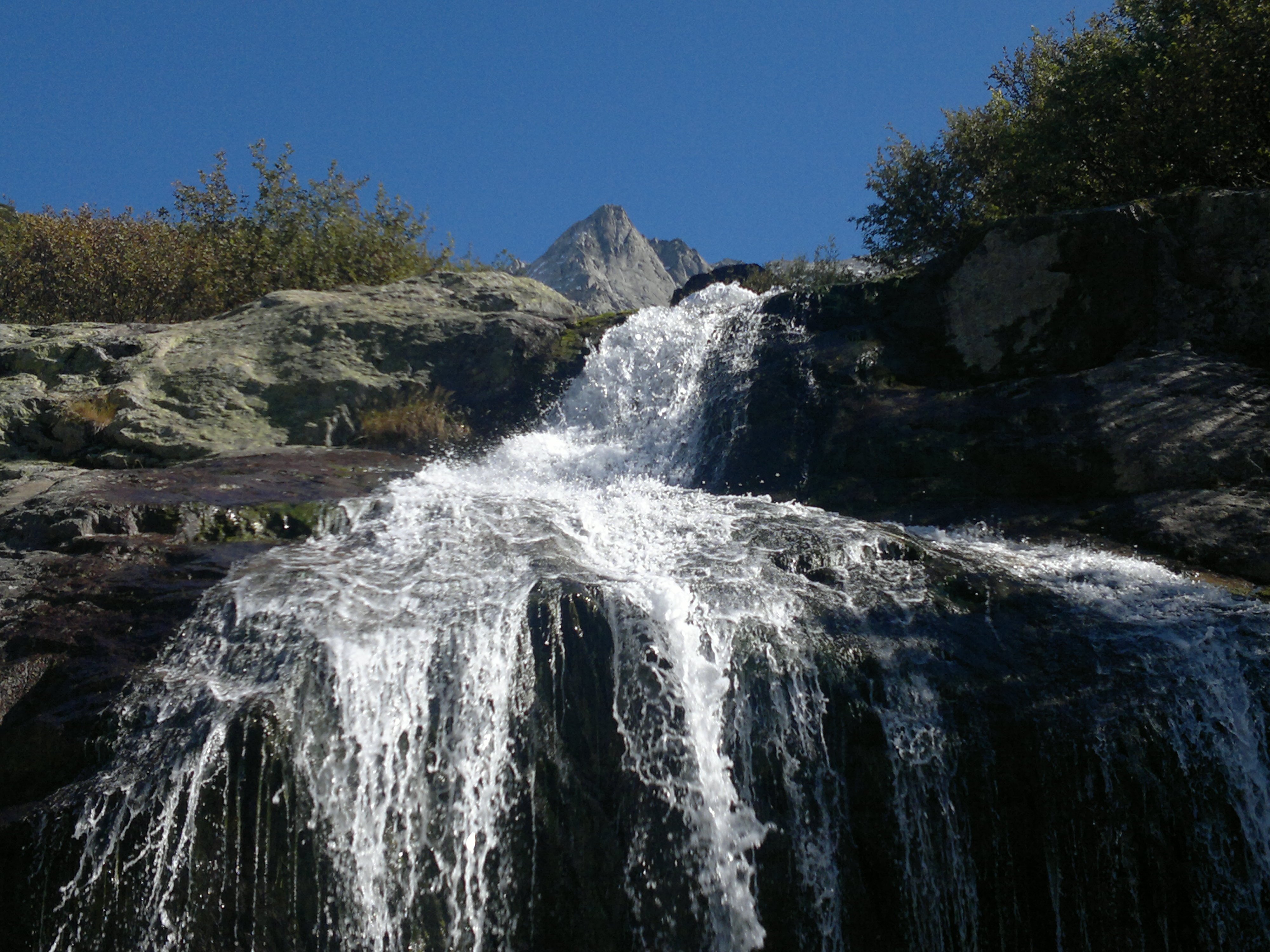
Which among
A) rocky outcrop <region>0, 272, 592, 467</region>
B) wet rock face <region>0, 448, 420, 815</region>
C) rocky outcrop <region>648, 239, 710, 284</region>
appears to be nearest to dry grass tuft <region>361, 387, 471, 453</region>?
rocky outcrop <region>0, 272, 592, 467</region>

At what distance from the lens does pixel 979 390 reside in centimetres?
912

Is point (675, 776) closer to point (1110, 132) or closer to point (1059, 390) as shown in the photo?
point (1059, 390)

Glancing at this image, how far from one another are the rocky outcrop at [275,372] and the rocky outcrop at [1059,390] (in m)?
3.78

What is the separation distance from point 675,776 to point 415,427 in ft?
23.1

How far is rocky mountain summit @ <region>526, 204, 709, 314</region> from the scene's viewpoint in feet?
132

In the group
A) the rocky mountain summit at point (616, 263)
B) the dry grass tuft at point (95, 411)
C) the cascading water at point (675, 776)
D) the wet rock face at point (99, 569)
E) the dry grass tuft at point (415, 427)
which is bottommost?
the cascading water at point (675, 776)

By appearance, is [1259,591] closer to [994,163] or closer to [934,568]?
[934,568]

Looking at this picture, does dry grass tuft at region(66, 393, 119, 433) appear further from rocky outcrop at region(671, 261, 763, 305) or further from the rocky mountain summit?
the rocky mountain summit

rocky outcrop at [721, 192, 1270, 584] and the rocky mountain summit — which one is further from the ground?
the rocky mountain summit

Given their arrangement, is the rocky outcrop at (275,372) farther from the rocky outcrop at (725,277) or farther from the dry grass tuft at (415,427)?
the rocky outcrop at (725,277)

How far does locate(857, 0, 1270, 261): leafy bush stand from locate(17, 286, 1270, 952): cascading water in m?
7.36

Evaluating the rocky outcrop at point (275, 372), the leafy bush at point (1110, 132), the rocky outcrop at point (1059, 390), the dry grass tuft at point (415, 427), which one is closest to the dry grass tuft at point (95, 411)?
the rocky outcrop at point (275, 372)

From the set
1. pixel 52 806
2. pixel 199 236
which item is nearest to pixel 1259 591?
pixel 52 806

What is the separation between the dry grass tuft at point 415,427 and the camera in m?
10.8
